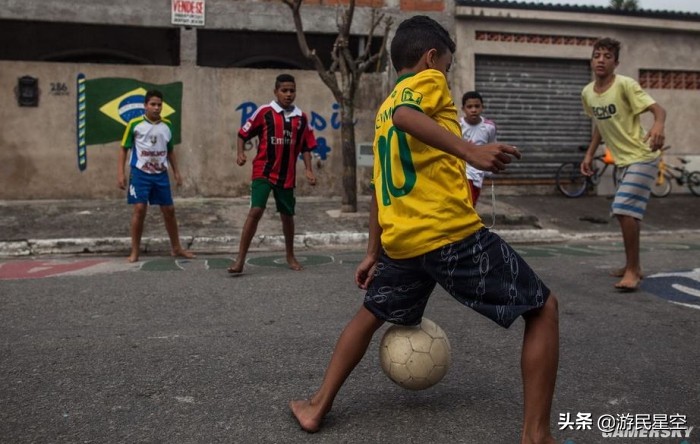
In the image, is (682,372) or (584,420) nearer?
(584,420)

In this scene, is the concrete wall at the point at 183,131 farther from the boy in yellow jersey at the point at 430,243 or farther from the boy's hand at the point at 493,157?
the boy's hand at the point at 493,157

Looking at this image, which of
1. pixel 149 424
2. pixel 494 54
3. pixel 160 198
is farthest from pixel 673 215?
pixel 149 424

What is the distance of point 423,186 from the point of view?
2561 millimetres

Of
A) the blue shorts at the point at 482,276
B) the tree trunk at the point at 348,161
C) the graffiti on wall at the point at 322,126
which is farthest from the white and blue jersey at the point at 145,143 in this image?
the graffiti on wall at the point at 322,126

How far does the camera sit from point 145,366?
3488 mm

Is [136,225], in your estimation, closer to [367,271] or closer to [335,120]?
[367,271]

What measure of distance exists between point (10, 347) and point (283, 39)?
11.8 m

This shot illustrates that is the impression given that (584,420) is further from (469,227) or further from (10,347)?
(10,347)

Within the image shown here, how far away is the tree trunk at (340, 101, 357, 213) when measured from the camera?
34.8 feet

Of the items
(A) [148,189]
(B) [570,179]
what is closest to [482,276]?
(A) [148,189]

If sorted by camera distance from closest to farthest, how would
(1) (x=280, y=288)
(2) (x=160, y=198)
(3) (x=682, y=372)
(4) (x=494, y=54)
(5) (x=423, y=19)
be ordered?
1. (5) (x=423, y=19)
2. (3) (x=682, y=372)
3. (1) (x=280, y=288)
4. (2) (x=160, y=198)
5. (4) (x=494, y=54)

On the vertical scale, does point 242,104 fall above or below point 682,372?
above

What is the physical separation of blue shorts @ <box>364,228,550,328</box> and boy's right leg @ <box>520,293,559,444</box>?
6 centimetres

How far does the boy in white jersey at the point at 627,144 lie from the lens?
560 centimetres
